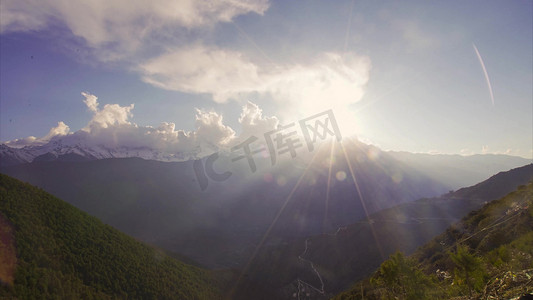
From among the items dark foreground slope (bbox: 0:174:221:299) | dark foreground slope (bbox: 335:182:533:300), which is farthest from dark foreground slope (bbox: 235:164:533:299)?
dark foreground slope (bbox: 335:182:533:300)

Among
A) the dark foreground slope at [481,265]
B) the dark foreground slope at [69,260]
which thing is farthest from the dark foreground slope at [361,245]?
the dark foreground slope at [481,265]

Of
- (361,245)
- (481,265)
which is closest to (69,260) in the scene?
(481,265)

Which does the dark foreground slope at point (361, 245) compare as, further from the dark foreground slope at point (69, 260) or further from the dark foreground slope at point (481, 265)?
the dark foreground slope at point (481, 265)

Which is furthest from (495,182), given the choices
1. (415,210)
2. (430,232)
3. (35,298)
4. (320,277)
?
(35,298)

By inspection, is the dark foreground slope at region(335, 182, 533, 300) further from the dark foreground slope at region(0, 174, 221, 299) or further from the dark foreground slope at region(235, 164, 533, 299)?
the dark foreground slope at region(0, 174, 221, 299)

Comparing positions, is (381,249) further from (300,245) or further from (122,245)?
(122,245)

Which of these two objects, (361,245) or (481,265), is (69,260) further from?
(361,245)
